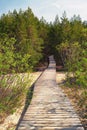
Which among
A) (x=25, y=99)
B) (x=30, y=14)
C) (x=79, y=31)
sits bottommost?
(x=25, y=99)

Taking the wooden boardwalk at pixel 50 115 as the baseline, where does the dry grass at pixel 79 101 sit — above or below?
below

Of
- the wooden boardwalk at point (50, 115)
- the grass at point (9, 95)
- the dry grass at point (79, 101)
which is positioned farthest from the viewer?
the grass at point (9, 95)

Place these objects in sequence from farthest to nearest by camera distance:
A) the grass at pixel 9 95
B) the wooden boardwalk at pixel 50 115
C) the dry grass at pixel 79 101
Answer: the grass at pixel 9 95
the dry grass at pixel 79 101
the wooden boardwalk at pixel 50 115

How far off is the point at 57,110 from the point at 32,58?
18.6 metres

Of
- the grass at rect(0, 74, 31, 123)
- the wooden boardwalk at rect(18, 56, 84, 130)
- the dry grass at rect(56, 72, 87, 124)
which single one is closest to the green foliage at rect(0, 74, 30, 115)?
the grass at rect(0, 74, 31, 123)

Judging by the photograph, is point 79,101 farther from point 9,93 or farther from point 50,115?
point 50,115

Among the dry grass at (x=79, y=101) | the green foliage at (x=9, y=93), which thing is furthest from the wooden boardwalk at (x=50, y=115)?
the green foliage at (x=9, y=93)

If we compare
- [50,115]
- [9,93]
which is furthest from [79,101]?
[50,115]

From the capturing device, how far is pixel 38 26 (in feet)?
111

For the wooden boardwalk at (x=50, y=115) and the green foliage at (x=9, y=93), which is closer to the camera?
the wooden boardwalk at (x=50, y=115)

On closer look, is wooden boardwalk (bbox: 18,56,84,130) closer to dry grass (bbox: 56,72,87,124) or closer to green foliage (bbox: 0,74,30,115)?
dry grass (bbox: 56,72,87,124)

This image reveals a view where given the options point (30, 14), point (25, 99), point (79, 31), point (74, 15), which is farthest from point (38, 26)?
point (25, 99)

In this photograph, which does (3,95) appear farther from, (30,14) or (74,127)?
(30,14)

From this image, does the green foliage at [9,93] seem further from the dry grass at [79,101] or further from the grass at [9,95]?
the dry grass at [79,101]
